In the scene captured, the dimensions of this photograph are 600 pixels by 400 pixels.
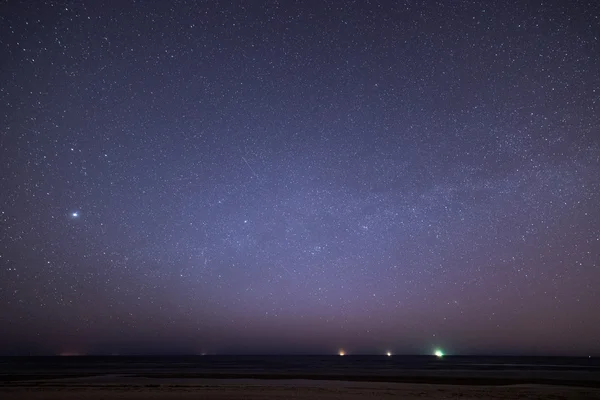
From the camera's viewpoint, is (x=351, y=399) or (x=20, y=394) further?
(x=20, y=394)

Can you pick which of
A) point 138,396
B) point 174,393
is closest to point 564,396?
point 174,393

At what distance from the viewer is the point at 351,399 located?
24500mm

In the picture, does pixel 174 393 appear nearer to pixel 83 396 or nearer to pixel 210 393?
pixel 210 393

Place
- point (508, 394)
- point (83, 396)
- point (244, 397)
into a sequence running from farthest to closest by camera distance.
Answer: point (508, 394)
point (83, 396)
point (244, 397)

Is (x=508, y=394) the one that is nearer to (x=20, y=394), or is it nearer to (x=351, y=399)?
(x=351, y=399)

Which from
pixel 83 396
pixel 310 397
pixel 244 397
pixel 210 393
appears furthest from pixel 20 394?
pixel 310 397

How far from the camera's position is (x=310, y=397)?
2477 cm

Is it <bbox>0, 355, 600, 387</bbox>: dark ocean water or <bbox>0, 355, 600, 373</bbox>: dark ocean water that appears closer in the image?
<bbox>0, 355, 600, 387</bbox>: dark ocean water

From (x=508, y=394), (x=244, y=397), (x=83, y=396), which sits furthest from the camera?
(x=508, y=394)

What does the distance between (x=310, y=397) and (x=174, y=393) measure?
31.0 ft

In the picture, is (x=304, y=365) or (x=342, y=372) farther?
(x=304, y=365)

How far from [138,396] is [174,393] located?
2404mm

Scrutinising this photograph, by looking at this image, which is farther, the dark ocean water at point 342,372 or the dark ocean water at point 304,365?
the dark ocean water at point 304,365

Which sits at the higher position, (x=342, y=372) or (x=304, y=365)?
(x=342, y=372)
